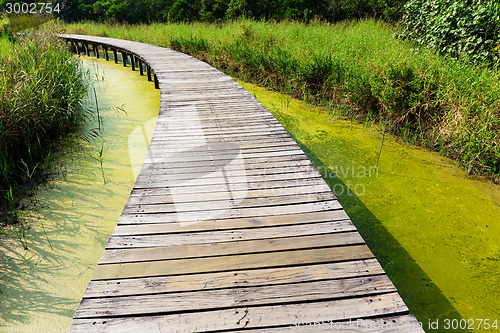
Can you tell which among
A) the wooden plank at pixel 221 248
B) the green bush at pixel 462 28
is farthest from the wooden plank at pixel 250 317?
the green bush at pixel 462 28

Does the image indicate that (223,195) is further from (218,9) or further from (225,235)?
(218,9)

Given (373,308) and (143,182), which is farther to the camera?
(143,182)

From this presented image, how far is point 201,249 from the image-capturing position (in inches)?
60.3

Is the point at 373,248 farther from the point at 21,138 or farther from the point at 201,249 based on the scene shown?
the point at 21,138

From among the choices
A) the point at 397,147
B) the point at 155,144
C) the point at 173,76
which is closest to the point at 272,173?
the point at 155,144

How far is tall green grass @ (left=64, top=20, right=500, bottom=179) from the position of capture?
3.12m

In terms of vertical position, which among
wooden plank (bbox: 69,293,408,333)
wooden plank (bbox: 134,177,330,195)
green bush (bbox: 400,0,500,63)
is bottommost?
wooden plank (bbox: 69,293,408,333)

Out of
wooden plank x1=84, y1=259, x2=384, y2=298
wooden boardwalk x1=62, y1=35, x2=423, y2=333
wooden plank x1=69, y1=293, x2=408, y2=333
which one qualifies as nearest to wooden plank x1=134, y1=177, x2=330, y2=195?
wooden boardwalk x1=62, y1=35, x2=423, y2=333

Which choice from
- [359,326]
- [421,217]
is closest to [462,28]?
[421,217]

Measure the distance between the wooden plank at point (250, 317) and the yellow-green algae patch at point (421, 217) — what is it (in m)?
0.75

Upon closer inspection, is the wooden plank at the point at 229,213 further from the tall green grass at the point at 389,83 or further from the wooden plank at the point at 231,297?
the tall green grass at the point at 389,83

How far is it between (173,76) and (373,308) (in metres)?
4.60

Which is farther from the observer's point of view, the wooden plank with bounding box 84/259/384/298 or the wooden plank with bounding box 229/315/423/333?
the wooden plank with bounding box 84/259/384/298

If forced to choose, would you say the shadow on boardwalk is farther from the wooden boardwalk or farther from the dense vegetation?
the dense vegetation
